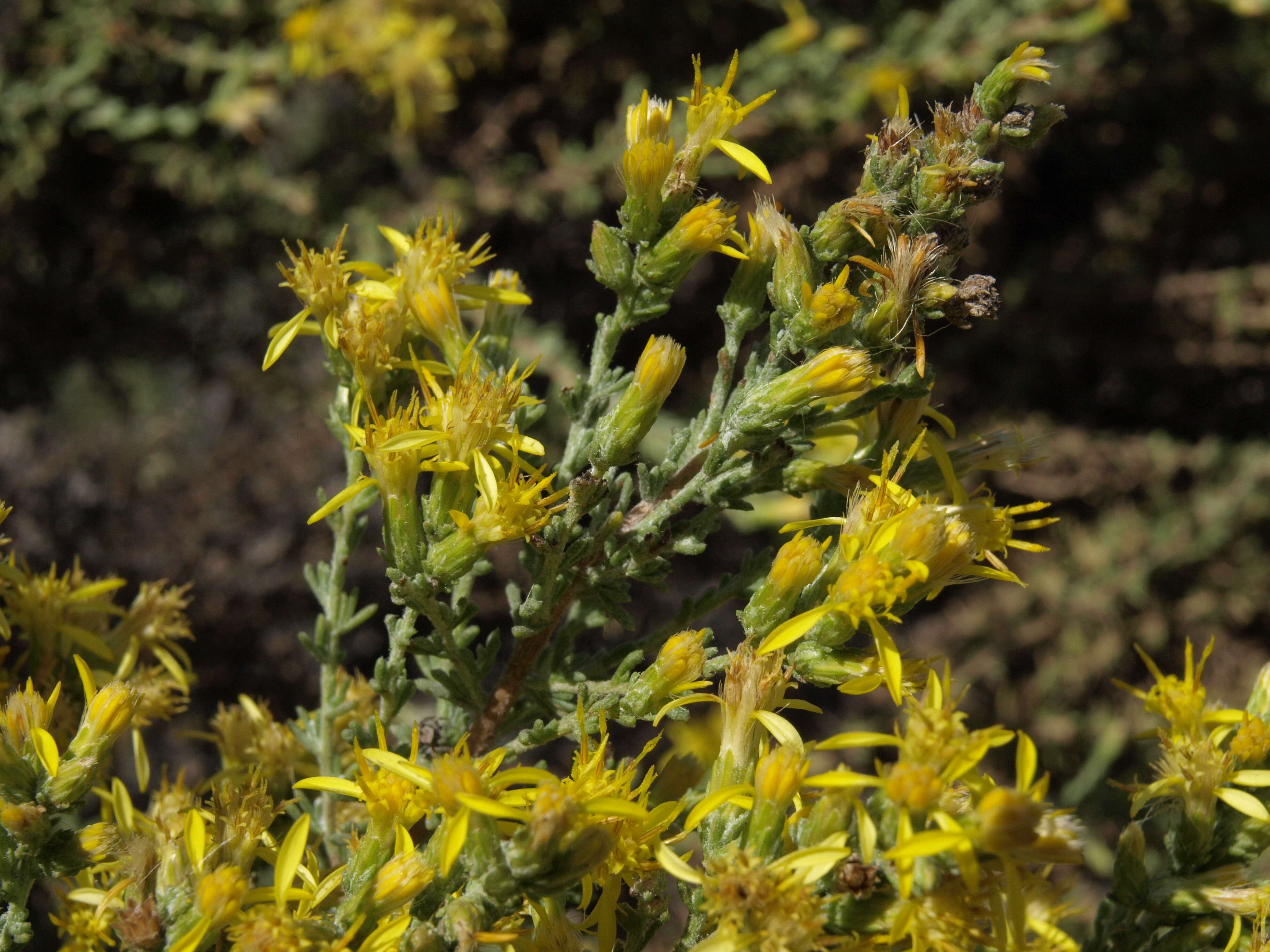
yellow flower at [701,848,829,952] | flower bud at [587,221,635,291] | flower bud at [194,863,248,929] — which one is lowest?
yellow flower at [701,848,829,952]

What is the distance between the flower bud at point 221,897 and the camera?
129 cm

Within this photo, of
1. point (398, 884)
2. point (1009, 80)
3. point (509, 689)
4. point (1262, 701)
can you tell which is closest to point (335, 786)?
point (398, 884)

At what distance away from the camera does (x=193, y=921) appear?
1330mm

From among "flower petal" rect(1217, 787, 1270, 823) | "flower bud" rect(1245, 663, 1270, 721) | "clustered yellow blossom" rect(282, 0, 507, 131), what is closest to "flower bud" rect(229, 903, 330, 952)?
"flower petal" rect(1217, 787, 1270, 823)

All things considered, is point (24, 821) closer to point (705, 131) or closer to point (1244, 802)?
point (705, 131)

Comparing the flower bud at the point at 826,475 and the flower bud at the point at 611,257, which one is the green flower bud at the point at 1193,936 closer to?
the flower bud at the point at 826,475

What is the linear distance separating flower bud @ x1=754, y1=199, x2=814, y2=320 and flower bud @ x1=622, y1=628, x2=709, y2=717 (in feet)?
1.72

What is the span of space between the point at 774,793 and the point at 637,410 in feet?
1.93

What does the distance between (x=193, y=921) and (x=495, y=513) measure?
2.26 feet

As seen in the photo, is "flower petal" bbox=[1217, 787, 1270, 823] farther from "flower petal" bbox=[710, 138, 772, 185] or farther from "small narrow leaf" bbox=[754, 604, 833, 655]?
"flower petal" bbox=[710, 138, 772, 185]

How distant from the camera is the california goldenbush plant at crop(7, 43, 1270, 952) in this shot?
127 centimetres

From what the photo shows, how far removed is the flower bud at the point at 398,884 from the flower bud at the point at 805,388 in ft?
2.55

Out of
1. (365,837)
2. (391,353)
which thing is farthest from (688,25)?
(365,837)

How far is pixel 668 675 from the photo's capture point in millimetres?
1445
